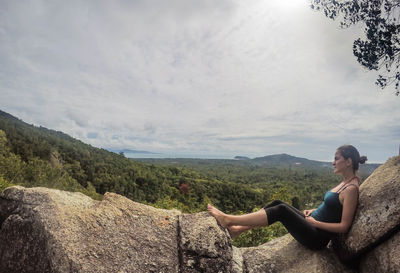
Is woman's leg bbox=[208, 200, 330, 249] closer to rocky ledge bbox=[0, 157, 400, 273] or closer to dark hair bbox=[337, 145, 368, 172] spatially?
rocky ledge bbox=[0, 157, 400, 273]

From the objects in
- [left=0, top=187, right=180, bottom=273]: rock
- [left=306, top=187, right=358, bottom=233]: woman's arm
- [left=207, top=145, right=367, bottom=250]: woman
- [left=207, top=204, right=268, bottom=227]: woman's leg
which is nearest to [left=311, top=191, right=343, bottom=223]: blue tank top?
[left=207, top=145, right=367, bottom=250]: woman

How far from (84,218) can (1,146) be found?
48118 mm

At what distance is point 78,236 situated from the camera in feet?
16.2

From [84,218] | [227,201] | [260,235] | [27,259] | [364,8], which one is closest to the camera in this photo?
[27,259]

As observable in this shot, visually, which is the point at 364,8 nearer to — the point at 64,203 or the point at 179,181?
the point at 64,203

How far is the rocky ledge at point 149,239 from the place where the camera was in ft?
15.8

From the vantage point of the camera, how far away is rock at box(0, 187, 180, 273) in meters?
4.70

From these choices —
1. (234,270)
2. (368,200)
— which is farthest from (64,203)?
(368,200)

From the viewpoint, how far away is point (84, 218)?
5.34 metres

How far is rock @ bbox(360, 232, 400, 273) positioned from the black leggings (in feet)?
2.87

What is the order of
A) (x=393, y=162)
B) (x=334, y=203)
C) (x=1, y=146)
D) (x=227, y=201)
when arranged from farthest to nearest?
(x=227, y=201)
(x=1, y=146)
(x=393, y=162)
(x=334, y=203)

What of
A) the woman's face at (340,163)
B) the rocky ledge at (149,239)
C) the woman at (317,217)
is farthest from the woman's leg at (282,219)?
the woman's face at (340,163)

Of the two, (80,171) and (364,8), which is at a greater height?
(364,8)

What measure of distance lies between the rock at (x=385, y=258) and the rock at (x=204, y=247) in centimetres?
311
